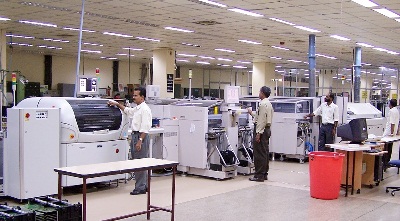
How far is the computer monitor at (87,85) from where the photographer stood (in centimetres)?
694

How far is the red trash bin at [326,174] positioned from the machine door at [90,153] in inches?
115

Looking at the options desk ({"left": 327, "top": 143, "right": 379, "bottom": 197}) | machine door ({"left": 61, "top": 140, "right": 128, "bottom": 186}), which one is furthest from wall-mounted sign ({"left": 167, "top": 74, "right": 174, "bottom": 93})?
desk ({"left": 327, "top": 143, "right": 379, "bottom": 197})

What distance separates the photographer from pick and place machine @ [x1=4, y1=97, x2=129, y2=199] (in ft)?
18.8

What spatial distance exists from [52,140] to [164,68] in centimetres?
1143

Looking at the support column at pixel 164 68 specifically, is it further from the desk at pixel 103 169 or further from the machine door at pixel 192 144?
the desk at pixel 103 169

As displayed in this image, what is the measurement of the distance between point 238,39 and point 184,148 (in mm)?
7663

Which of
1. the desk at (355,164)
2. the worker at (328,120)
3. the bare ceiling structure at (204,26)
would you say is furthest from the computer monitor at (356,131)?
the bare ceiling structure at (204,26)

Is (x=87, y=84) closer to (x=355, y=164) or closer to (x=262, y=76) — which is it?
(x=355, y=164)

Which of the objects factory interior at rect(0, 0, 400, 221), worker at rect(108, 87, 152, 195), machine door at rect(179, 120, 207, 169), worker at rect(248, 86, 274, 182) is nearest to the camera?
factory interior at rect(0, 0, 400, 221)

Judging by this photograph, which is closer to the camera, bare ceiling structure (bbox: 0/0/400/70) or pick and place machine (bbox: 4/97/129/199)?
pick and place machine (bbox: 4/97/129/199)

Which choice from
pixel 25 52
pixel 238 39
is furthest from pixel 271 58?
pixel 25 52

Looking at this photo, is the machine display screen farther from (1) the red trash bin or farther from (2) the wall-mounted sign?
(2) the wall-mounted sign

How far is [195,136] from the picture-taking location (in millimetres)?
7758

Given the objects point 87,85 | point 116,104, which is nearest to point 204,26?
point 87,85
